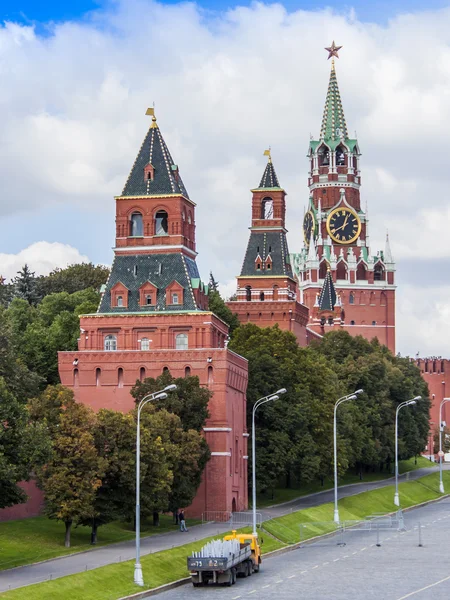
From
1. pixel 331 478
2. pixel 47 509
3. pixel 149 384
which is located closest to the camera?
pixel 47 509

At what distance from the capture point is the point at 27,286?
481 ft

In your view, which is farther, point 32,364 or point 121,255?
point 32,364

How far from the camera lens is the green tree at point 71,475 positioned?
74.9 m

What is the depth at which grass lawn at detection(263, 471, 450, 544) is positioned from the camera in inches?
3597

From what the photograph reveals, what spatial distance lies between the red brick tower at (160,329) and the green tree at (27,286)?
41.2 metres

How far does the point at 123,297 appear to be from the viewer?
344 ft

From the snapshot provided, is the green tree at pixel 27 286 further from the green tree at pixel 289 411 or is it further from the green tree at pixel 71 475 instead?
the green tree at pixel 71 475

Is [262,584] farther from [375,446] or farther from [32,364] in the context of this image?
[375,446]

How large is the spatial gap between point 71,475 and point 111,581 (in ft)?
41.7

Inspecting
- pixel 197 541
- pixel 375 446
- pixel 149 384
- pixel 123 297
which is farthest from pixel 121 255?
pixel 375 446

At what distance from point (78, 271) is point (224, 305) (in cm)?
1530

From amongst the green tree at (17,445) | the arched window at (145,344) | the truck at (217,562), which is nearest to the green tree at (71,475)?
the green tree at (17,445)

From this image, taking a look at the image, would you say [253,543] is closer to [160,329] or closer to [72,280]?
[160,329]

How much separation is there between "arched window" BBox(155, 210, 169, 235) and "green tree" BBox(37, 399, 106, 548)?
30409mm
